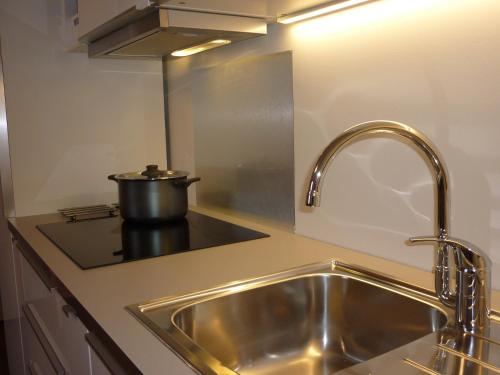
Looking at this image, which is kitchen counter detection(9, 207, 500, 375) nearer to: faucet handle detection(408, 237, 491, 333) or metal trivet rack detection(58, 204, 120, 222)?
faucet handle detection(408, 237, 491, 333)

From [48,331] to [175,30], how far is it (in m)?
0.91

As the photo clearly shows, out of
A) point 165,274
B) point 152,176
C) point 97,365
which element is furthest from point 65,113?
point 97,365

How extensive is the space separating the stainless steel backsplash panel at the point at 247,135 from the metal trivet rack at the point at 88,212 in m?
0.38

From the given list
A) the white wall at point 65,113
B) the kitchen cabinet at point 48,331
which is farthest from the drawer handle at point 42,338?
the white wall at point 65,113

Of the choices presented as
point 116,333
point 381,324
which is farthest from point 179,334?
point 381,324

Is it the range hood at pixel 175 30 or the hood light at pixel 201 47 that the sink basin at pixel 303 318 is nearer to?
the range hood at pixel 175 30

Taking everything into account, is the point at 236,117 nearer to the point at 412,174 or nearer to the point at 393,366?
the point at 412,174

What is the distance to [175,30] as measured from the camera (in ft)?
4.39

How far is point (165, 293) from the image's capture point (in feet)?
3.48

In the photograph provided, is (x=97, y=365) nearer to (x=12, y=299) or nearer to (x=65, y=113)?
(x=12, y=299)

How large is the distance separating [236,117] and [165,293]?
91cm

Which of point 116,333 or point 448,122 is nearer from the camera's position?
point 116,333

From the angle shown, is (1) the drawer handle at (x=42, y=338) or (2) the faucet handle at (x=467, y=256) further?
(1) the drawer handle at (x=42, y=338)

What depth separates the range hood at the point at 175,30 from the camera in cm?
130
